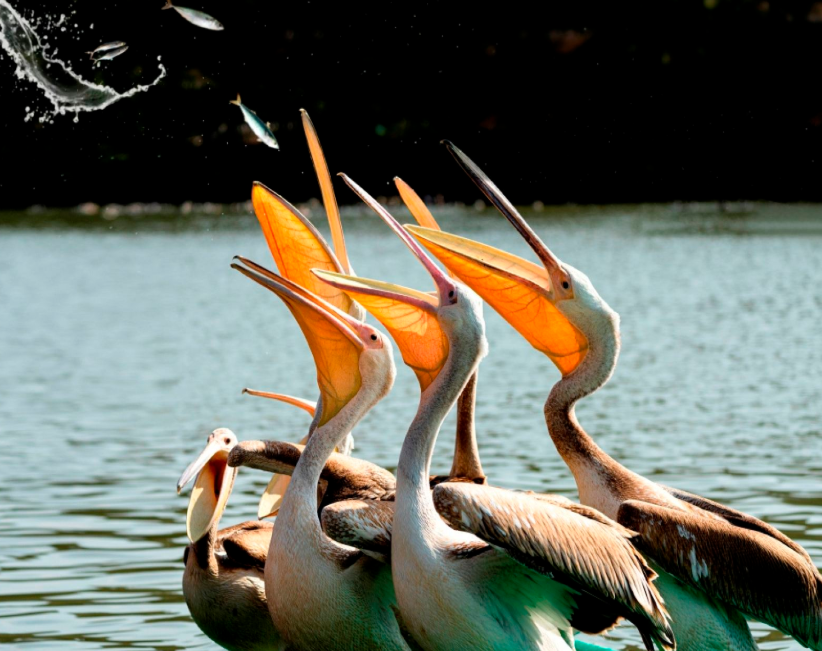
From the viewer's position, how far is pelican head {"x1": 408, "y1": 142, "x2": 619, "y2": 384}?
190 inches

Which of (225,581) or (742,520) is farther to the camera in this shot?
(225,581)

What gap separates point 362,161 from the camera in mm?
58469

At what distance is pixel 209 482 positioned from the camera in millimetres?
5188

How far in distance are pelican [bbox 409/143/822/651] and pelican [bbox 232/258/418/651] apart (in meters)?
0.44

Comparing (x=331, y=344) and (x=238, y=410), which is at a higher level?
(x=331, y=344)

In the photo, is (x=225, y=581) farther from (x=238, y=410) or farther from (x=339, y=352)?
(x=238, y=410)

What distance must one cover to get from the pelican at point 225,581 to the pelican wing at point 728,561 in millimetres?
1204

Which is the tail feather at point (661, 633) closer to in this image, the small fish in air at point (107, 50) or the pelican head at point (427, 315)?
the pelican head at point (427, 315)

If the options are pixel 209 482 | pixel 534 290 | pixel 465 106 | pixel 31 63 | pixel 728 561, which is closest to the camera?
pixel 728 561

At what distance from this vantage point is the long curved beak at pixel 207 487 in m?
4.89

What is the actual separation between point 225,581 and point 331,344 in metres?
0.81

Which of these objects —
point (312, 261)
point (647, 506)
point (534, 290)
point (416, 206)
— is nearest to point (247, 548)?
point (312, 261)

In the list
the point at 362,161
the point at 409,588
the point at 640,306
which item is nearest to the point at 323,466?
the point at 409,588

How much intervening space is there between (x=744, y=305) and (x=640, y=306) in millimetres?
1246
